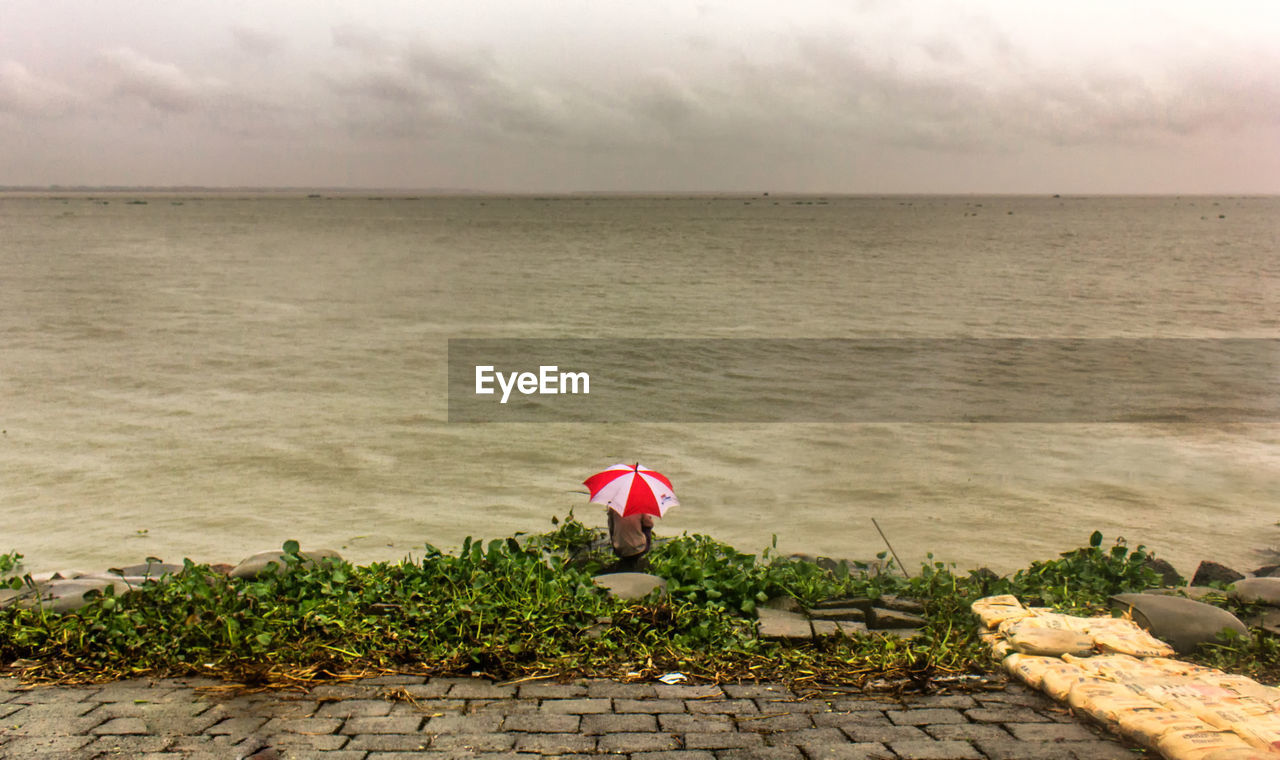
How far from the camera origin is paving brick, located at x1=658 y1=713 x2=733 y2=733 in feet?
14.4

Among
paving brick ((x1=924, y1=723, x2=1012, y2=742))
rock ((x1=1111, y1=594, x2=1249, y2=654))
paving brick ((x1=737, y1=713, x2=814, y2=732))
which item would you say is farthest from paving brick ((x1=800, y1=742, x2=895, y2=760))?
rock ((x1=1111, y1=594, x2=1249, y2=654))

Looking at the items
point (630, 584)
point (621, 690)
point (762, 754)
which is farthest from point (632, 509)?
point (762, 754)

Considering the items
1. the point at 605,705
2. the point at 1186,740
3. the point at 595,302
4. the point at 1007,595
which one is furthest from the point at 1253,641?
the point at 595,302

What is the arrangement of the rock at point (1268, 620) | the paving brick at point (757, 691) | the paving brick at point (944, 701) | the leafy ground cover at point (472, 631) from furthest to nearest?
the rock at point (1268, 620) → the leafy ground cover at point (472, 631) → the paving brick at point (757, 691) → the paving brick at point (944, 701)

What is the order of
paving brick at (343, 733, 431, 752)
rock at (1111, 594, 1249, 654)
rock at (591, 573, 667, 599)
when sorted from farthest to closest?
rock at (591, 573, 667, 599)
rock at (1111, 594, 1249, 654)
paving brick at (343, 733, 431, 752)

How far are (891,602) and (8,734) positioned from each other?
4.81 m

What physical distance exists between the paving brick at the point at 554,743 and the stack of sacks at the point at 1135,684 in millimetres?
2248

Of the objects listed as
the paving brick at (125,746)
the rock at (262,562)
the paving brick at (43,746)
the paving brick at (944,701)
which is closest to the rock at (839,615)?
the paving brick at (944,701)

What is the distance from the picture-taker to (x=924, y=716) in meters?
4.52

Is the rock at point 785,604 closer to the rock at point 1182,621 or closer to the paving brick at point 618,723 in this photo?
the paving brick at point 618,723

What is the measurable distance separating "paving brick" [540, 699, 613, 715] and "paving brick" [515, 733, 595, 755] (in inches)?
9.4

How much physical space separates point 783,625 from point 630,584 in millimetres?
1032

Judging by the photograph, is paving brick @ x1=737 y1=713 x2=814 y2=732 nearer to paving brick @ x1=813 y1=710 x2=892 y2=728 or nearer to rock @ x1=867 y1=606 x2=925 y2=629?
paving brick @ x1=813 y1=710 x2=892 y2=728

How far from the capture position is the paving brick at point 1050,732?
4293 millimetres
